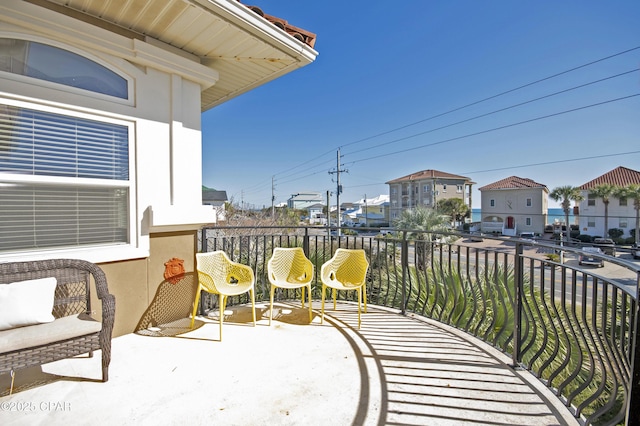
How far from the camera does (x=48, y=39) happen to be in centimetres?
222

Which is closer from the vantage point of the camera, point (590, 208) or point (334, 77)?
point (334, 77)

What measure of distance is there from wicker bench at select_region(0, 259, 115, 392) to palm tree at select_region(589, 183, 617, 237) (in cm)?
3982

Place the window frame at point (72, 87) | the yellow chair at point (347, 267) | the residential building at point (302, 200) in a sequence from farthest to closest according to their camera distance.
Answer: the residential building at point (302, 200) → the yellow chair at point (347, 267) → the window frame at point (72, 87)

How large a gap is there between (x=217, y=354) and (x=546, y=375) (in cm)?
309

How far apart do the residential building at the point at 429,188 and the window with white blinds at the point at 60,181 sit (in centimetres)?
3880

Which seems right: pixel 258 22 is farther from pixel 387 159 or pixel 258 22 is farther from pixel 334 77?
pixel 387 159

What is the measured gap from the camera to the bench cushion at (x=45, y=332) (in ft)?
5.48

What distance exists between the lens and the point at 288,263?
3.46 meters

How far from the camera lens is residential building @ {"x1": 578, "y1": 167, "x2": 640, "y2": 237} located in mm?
28266

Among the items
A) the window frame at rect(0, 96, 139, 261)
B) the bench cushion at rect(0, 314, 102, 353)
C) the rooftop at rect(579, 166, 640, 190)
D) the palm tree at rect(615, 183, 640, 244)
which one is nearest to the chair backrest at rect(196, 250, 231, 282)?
the window frame at rect(0, 96, 139, 261)

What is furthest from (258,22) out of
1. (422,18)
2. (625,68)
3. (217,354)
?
(625,68)

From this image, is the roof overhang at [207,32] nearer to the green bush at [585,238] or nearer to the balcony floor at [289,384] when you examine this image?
the balcony floor at [289,384]

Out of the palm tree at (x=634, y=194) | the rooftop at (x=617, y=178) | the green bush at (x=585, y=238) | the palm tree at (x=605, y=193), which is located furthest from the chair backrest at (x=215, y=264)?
the rooftop at (x=617, y=178)

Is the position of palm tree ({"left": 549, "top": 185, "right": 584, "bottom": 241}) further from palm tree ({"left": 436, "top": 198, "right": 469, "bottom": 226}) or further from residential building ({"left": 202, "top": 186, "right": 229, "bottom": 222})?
residential building ({"left": 202, "top": 186, "right": 229, "bottom": 222})
